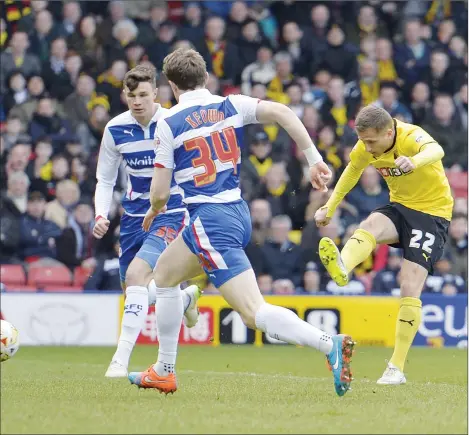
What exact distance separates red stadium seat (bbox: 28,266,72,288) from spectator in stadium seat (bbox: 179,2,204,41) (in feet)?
17.0

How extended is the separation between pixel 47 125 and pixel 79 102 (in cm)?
65

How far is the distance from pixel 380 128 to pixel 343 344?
94.5 inches

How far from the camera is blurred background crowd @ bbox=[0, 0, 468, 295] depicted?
15.6 metres

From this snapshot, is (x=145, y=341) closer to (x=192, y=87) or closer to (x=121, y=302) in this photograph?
(x=121, y=302)

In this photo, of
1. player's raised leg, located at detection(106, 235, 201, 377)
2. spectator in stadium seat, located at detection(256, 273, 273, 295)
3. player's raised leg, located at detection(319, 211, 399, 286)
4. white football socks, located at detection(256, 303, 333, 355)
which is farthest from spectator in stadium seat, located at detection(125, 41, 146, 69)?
white football socks, located at detection(256, 303, 333, 355)

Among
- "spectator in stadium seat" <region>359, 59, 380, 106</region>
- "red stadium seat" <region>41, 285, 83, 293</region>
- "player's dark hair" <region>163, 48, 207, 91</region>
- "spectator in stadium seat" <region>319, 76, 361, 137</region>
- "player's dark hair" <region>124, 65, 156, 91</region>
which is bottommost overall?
"red stadium seat" <region>41, 285, 83, 293</region>

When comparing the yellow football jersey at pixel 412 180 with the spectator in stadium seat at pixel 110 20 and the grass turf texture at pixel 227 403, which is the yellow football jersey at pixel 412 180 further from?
the spectator in stadium seat at pixel 110 20

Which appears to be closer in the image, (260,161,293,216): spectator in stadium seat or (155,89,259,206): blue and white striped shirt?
(155,89,259,206): blue and white striped shirt

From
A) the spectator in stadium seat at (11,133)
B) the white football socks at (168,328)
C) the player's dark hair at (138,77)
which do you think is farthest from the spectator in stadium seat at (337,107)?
the white football socks at (168,328)

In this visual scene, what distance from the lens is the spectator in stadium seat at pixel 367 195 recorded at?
647 inches

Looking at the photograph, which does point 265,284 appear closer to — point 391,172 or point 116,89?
point 116,89

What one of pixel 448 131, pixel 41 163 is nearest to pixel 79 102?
pixel 41 163

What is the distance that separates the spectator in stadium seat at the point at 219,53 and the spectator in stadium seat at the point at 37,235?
4172 millimetres

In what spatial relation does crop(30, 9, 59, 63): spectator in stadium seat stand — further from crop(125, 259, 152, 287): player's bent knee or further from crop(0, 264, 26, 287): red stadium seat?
crop(125, 259, 152, 287): player's bent knee
